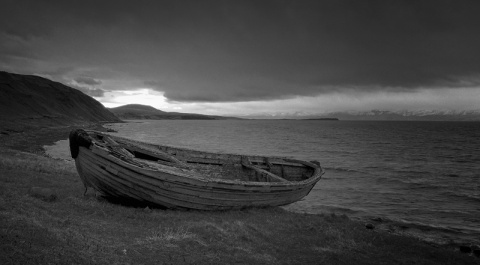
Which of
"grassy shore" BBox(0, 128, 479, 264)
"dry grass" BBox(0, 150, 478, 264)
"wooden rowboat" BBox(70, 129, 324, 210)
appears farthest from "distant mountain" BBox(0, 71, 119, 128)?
"grassy shore" BBox(0, 128, 479, 264)

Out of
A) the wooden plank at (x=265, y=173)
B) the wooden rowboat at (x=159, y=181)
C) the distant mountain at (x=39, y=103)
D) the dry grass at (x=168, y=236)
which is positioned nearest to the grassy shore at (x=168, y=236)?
the dry grass at (x=168, y=236)

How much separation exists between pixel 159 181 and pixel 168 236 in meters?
2.72

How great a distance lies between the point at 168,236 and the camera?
8.85m

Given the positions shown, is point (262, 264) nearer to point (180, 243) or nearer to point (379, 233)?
point (180, 243)

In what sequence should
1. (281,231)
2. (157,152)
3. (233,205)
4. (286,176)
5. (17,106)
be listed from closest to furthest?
(281,231)
(233,205)
(157,152)
(286,176)
(17,106)

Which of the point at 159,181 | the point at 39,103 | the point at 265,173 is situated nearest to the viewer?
the point at 159,181

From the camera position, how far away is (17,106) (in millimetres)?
92562

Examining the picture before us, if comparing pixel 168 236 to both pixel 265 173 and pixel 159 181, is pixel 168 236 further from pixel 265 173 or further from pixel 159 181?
pixel 265 173

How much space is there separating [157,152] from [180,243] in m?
6.82

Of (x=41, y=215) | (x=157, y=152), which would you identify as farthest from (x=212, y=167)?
(x=41, y=215)

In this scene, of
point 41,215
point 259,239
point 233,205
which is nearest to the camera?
point 41,215

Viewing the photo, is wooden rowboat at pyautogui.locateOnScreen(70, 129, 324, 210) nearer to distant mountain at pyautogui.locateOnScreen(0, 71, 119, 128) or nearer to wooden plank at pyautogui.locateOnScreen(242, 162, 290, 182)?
wooden plank at pyautogui.locateOnScreen(242, 162, 290, 182)

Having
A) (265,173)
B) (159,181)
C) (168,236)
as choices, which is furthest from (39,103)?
(168,236)

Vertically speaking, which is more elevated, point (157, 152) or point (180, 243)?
point (157, 152)
